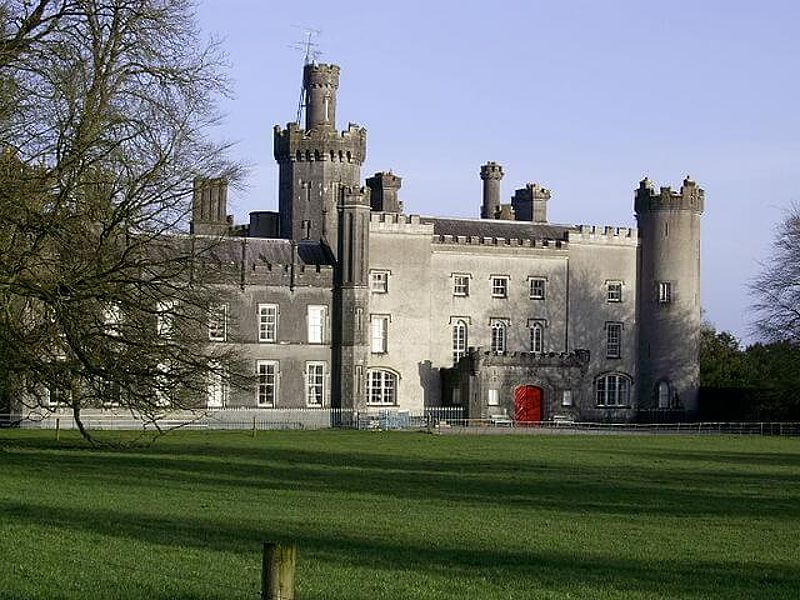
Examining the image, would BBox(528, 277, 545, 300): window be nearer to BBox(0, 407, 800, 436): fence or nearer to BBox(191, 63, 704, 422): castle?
BBox(191, 63, 704, 422): castle

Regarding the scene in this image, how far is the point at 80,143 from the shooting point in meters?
25.2

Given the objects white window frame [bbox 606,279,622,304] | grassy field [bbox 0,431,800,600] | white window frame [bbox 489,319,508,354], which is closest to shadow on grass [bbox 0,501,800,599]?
grassy field [bbox 0,431,800,600]

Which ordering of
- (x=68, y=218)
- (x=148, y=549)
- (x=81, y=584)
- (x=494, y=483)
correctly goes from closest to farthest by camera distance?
1. (x=81, y=584)
2. (x=148, y=549)
3. (x=68, y=218)
4. (x=494, y=483)

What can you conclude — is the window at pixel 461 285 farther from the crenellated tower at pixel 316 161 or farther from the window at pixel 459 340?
the crenellated tower at pixel 316 161

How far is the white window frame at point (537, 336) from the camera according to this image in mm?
68812

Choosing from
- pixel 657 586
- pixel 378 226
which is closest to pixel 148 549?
pixel 657 586

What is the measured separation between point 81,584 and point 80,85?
44.2ft

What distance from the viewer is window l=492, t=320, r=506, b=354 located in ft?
223

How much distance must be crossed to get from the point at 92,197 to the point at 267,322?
122 ft

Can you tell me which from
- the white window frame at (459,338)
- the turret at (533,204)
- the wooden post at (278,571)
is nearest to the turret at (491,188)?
the turret at (533,204)

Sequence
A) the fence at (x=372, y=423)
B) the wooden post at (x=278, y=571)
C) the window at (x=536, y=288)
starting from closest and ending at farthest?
the wooden post at (x=278, y=571) < the fence at (x=372, y=423) < the window at (x=536, y=288)

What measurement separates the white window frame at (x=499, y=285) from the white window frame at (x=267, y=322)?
10.2 meters

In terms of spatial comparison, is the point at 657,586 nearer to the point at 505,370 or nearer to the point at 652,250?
the point at 505,370

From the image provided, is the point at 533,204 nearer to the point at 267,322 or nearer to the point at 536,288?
the point at 536,288
